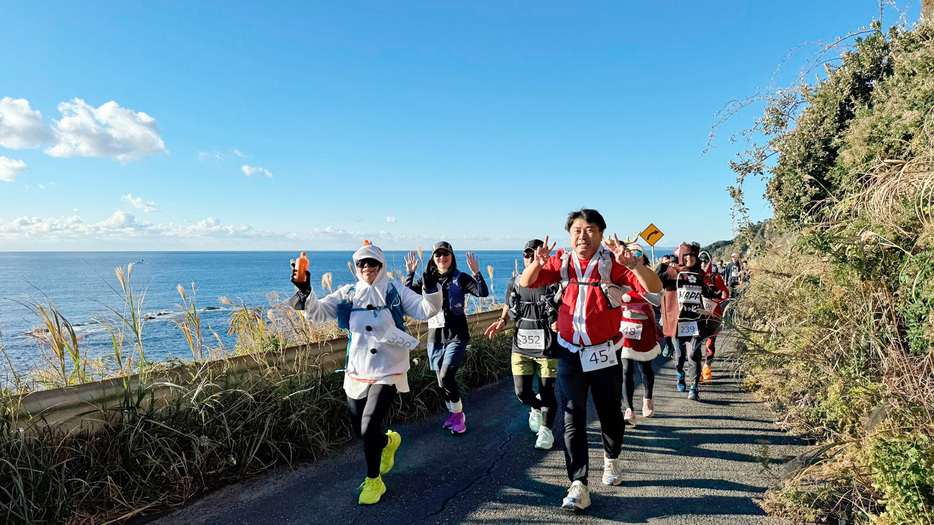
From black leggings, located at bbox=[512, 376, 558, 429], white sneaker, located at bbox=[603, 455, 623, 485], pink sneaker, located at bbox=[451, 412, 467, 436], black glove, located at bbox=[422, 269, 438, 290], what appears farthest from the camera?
pink sneaker, located at bbox=[451, 412, 467, 436]

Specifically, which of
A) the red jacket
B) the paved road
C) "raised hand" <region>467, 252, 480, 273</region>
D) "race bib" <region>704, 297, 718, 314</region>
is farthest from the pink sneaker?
"race bib" <region>704, 297, 718, 314</region>

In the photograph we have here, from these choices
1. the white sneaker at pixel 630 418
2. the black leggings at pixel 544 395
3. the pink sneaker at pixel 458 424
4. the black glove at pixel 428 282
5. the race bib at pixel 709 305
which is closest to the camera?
the black glove at pixel 428 282

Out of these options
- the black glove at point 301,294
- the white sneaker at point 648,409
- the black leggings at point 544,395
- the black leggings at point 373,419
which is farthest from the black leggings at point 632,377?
the black glove at point 301,294

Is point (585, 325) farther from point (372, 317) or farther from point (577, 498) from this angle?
point (372, 317)

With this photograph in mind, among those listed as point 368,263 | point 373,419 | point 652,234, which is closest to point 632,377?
point 373,419

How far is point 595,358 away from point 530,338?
1205 millimetres

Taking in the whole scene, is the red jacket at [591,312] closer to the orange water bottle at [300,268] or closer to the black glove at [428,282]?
the black glove at [428,282]

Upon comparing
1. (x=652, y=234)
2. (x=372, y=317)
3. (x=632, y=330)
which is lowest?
(x=632, y=330)

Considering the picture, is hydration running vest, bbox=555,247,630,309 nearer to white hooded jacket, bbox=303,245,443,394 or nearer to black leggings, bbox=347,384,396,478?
white hooded jacket, bbox=303,245,443,394

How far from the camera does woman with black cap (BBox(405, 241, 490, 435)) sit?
506 centimetres

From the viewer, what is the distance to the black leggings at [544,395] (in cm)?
477

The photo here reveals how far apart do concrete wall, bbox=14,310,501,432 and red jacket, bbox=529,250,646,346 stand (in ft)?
8.96

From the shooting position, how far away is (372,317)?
3.94 metres

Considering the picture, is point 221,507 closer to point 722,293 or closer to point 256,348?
point 256,348
